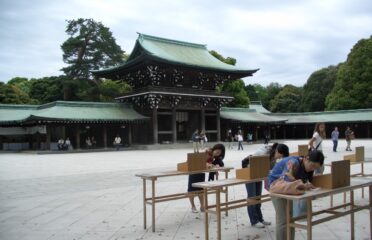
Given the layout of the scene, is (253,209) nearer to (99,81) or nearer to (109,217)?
(109,217)

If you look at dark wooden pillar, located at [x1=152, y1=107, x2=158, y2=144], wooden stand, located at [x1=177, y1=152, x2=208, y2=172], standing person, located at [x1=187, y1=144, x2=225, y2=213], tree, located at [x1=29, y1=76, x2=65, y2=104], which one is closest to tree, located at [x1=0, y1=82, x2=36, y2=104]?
tree, located at [x1=29, y1=76, x2=65, y2=104]

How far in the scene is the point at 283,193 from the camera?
4.23 metres

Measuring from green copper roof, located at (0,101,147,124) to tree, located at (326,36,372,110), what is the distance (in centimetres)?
3032

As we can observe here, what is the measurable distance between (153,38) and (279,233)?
35181mm

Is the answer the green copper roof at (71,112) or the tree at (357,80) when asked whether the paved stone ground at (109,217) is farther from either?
the tree at (357,80)

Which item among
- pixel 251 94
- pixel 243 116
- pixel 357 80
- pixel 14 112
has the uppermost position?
pixel 251 94

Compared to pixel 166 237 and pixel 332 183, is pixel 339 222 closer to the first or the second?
pixel 332 183

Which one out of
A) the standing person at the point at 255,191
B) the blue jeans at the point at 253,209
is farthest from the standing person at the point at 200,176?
the blue jeans at the point at 253,209

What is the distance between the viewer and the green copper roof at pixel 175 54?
113 feet

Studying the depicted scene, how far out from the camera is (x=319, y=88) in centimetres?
6419

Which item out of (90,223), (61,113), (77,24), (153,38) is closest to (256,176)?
(90,223)

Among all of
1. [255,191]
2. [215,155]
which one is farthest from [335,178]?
[215,155]

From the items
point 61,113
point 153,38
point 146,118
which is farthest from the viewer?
point 153,38

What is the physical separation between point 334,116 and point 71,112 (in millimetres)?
32449
